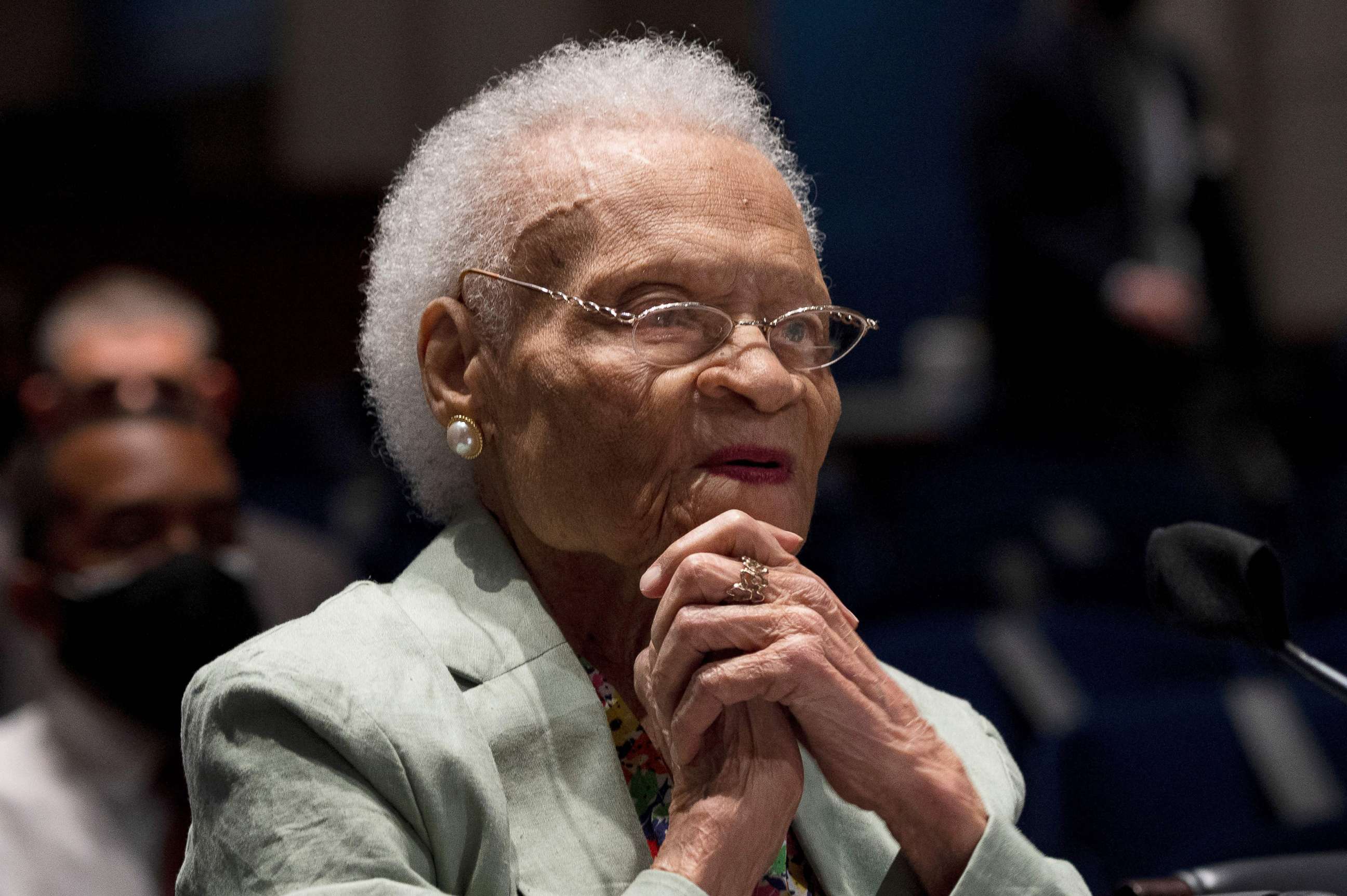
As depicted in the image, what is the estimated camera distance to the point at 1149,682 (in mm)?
2979

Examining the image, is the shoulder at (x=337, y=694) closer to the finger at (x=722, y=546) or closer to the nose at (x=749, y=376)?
the finger at (x=722, y=546)

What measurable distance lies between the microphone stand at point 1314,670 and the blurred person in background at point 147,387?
1.26 metres

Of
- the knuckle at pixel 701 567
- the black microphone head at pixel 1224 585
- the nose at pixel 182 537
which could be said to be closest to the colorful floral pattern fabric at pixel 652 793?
the knuckle at pixel 701 567

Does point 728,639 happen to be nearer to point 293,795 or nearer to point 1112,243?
point 293,795

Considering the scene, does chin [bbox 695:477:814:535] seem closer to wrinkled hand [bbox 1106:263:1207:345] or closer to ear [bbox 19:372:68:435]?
ear [bbox 19:372:68:435]

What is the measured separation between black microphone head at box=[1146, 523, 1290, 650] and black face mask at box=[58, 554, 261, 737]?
1200mm

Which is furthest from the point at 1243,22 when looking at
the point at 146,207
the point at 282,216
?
the point at 146,207

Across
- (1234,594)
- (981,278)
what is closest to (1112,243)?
(981,278)

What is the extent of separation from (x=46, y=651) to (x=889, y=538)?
2041mm

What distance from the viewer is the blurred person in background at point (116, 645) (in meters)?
2.07

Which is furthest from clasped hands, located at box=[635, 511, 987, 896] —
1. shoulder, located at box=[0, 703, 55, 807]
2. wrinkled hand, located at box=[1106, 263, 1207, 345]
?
wrinkled hand, located at box=[1106, 263, 1207, 345]

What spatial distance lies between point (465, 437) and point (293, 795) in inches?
18.4

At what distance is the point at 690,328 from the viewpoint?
1.56m

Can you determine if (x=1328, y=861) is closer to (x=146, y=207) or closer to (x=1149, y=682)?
(x=1149, y=682)
